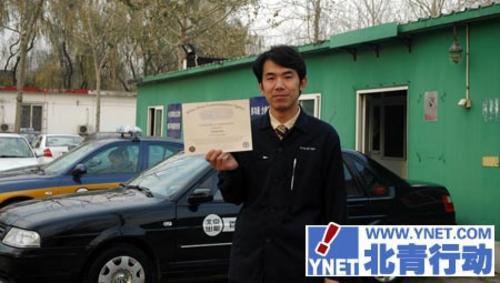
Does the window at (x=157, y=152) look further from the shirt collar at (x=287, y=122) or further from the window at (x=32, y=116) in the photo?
the window at (x=32, y=116)

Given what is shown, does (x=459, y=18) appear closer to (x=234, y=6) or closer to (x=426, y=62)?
(x=426, y=62)

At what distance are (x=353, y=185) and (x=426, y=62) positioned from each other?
3.68 meters

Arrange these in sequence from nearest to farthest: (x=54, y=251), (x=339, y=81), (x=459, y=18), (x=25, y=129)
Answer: (x=54, y=251), (x=459, y=18), (x=339, y=81), (x=25, y=129)

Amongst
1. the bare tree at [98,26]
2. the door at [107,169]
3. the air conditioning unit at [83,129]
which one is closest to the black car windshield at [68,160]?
the door at [107,169]

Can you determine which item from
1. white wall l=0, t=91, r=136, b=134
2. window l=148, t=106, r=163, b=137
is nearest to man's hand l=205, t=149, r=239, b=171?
window l=148, t=106, r=163, b=137

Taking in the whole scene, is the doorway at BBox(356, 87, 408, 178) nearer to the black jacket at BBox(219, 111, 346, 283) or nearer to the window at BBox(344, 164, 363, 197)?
the window at BBox(344, 164, 363, 197)

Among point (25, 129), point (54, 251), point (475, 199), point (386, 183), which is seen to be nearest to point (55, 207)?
point (54, 251)

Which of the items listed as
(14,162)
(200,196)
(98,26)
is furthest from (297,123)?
(98,26)

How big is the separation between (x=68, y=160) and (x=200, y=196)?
3597mm

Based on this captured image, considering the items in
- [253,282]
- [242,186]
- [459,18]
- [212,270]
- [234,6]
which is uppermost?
[234,6]

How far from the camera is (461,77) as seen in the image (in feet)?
28.3

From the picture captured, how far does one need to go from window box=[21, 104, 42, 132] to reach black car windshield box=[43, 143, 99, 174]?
30.1 m

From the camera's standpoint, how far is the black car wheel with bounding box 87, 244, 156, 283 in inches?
215

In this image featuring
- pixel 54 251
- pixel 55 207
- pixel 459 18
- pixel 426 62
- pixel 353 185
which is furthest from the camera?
pixel 426 62
